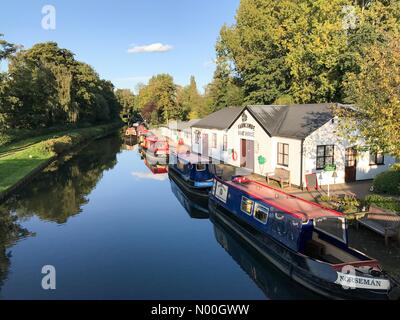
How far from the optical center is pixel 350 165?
2256 cm

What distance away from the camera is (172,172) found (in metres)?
29.8

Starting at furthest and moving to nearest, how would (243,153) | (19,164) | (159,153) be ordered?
(159,153) < (19,164) < (243,153)

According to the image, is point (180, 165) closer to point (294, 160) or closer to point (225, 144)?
point (225, 144)

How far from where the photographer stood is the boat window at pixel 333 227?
463 inches

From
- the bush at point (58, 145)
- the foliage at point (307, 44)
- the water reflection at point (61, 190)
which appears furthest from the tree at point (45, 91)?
the foliage at point (307, 44)

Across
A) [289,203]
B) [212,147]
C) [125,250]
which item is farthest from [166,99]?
[289,203]

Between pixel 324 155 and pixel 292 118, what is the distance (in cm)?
395

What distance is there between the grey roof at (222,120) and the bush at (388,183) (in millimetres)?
14055

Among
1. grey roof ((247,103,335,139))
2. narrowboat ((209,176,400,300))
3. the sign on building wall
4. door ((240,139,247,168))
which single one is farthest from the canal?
grey roof ((247,103,335,139))

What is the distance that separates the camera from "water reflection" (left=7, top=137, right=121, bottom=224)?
2114 cm

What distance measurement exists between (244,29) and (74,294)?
41423mm

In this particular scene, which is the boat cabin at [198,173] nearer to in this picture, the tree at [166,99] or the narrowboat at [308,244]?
the narrowboat at [308,244]

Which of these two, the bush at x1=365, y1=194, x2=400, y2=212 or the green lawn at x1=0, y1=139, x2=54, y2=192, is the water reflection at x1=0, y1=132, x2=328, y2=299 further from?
the bush at x1=365, y1=194, x2=400, y2=212

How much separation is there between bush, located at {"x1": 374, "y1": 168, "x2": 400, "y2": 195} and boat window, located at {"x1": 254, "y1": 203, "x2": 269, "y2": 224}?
806 centimetres
